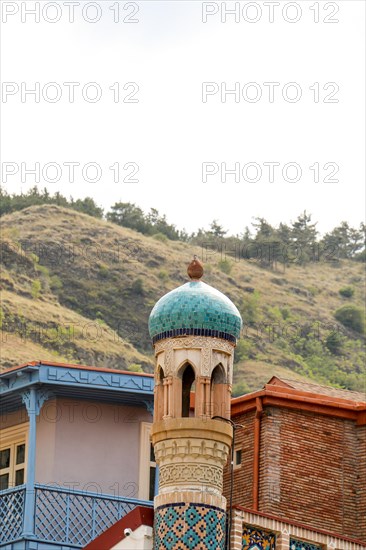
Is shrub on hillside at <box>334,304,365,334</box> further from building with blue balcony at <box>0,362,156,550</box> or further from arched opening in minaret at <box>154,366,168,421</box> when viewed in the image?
arched opening in minaret at <box>154,366,168,421</box>

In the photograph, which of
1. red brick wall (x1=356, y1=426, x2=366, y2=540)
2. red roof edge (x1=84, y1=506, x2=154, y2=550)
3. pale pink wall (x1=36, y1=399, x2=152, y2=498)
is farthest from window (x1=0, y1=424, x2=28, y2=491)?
red brick wall (x1=356, y1=426, x2=366, y2=540)

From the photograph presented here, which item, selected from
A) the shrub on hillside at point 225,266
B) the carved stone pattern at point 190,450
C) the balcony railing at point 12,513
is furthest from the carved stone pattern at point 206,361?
the shrub on hillside at point 225,266

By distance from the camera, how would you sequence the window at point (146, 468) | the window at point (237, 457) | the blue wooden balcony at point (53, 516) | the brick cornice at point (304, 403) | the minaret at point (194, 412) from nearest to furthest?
the minaret at point (194, 412) → the blue wooden balcony at point (53, 516) → the window at point (146, 468) → the brick cornice at point (304, 403) → the window at point (237, 457)

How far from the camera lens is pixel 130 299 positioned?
388 ft

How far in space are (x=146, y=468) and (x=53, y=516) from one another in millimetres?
2508

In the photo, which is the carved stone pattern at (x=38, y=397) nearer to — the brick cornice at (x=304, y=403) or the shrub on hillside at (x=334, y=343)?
the brick cornice at (x=304, y=403)

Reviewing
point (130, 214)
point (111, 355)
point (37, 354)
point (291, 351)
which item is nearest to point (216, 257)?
point (130, 214)

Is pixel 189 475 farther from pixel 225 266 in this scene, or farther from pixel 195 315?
pixel 225 266

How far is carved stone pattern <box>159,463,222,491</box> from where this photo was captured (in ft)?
77.0

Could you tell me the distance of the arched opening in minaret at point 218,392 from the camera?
78.8 ft

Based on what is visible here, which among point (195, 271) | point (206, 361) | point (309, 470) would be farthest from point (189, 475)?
point (309, 470)

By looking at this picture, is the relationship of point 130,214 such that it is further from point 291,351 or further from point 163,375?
point 163,375

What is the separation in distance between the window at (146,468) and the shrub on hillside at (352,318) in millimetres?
95928

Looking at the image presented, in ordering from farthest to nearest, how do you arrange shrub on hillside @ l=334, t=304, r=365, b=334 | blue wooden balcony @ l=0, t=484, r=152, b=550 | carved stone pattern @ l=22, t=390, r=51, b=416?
shrub on hillside @ l=334, t=304, r=365, b=334, carved stone pattern @ l=22, t=390, r=51, b=416, blue wooden balcony @ l=0, t=484, r=152, b=550
